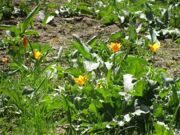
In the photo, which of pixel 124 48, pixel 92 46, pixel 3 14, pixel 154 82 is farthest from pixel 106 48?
pixel 3 14

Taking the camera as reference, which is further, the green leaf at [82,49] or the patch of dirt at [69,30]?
the patch of dirt at [69,30]

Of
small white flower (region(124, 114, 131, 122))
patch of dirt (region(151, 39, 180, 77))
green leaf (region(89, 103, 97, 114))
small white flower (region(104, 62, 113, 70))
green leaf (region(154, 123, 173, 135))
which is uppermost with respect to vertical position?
small white flower (region(104, 62, 113, 70))

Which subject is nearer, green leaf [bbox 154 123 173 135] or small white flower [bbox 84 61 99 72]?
green leaf [bbox 154 123 173 135]

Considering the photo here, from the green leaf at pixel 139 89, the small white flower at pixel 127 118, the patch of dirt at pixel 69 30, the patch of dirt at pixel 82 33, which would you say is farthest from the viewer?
the patch of dirt at pixel 69 30

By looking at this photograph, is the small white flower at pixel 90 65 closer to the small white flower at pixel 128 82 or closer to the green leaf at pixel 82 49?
the green leaf at pixel 82 49

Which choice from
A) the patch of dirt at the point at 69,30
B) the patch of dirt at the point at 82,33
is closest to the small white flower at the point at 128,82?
the patch of dirt at the point at 82,33

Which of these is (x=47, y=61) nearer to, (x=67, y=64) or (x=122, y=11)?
(x=67, y=64)

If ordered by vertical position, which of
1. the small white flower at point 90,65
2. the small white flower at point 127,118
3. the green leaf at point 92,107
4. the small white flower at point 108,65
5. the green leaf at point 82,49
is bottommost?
the small white flower at point 127,118

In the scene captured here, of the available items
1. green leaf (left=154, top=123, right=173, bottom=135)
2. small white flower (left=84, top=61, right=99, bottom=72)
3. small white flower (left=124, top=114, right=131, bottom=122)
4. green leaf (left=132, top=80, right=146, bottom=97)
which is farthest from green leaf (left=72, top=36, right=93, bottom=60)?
green leaf (left=154, top=123, right=173, bottom=135)

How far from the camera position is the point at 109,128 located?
2.95 meters

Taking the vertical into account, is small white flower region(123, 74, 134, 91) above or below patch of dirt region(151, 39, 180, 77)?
above

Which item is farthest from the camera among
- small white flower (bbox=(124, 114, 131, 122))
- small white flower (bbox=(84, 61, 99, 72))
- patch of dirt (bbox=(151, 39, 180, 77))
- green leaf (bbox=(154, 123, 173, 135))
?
patch of dirt (bbox=(151, 39, 180, 77))

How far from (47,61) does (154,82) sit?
1.27 metres

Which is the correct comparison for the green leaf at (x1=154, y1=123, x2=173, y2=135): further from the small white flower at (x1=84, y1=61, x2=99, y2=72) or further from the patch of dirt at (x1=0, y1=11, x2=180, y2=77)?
the patch of dirt at (x1=0, y1=11, x2=180, y2=77)
